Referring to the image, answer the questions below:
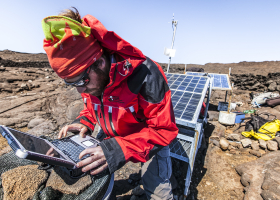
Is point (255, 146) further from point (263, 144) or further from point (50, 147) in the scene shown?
point (50, 147)

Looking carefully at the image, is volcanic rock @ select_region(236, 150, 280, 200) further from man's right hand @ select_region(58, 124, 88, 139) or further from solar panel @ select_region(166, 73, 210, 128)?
man's right hand @ select_region(58, 124, 88, 139)

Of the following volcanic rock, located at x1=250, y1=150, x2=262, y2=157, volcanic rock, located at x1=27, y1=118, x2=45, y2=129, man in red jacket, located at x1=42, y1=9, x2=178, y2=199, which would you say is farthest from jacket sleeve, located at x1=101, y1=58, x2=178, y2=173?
volcanic rock, located at x1=27, y1=118, x2=45, y2=129

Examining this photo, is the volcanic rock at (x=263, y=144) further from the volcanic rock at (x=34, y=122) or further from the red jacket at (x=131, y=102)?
the volcanic rock at (x=34, y=122)

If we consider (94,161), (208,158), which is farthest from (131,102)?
(208,158)

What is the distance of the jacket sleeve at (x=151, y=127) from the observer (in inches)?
49.7

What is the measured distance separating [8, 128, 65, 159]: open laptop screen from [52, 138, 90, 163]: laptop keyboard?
0.25ft

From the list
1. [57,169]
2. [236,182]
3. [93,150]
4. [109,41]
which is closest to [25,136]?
[57,169]

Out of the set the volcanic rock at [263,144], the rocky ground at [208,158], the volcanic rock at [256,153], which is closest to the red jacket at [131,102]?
the rocky ground at [208,158]

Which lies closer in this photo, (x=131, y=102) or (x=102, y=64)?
(x=102, y=64)

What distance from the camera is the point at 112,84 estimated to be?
1.29 meters

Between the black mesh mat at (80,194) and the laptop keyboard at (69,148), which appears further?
the laptop keyboard at (69,148)

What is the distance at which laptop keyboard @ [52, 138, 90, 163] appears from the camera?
1.26m

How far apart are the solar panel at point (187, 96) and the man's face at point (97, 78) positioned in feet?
5.16

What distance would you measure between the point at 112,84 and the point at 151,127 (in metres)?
0.52
